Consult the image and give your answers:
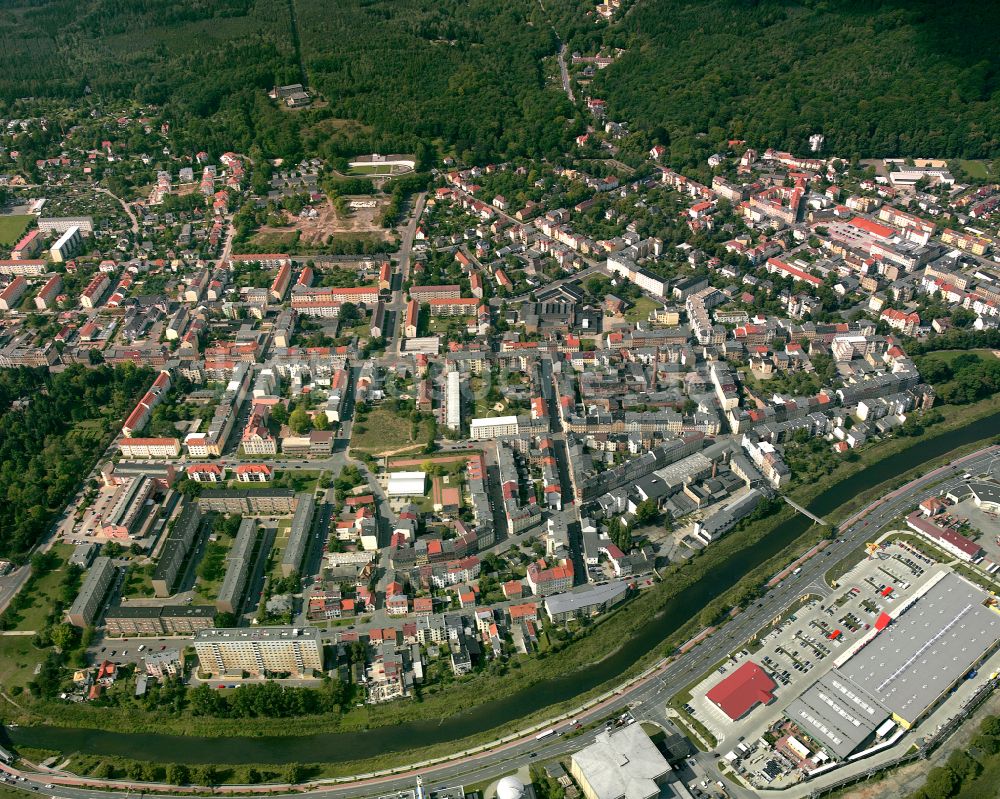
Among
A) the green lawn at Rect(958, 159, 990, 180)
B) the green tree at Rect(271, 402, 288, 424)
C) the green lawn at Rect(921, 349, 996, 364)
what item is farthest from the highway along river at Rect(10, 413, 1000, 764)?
the green lawn at Rect(958, 159, 990, 180)

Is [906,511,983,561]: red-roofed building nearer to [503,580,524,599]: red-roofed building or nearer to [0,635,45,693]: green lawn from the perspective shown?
[503,580,524,599]: red-roofed building

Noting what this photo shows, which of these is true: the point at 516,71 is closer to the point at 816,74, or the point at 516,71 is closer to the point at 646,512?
the point at 816,74

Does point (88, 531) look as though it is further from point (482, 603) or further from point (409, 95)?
point (409, 95)

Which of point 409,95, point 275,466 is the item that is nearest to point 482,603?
point 275,466

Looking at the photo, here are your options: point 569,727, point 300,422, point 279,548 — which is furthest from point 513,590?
point 300,422

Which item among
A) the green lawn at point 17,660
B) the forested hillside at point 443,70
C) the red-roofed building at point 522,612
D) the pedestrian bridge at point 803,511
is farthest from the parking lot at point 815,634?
the forested hillside at point 443,70

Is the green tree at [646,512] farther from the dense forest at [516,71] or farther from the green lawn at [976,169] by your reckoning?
the green lawn at [976,169]
